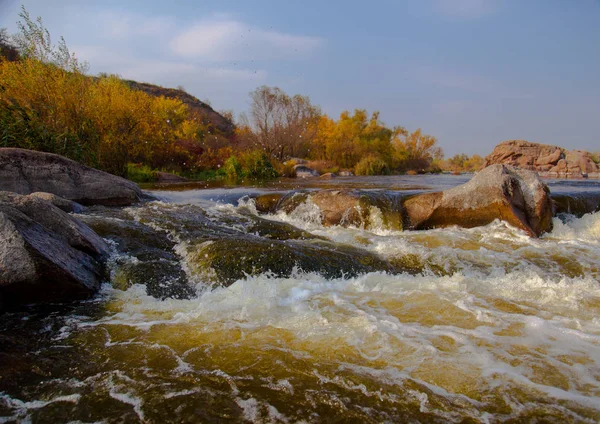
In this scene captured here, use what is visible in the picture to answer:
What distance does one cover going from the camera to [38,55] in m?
11.1

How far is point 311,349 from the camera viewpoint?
267 centimetres

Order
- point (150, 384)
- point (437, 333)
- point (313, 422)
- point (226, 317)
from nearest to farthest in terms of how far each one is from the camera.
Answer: point (313, 422)
point (150, 384)
point (437, 333)
point (226, 317)

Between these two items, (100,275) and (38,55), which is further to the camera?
(38,55)

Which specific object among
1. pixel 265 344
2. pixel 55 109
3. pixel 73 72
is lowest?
pixel 265 344

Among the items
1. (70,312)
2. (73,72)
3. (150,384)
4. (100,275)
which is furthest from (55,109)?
(150,384)

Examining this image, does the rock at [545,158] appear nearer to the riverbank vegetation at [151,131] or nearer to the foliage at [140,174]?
the riverbank vegetation at [151,131]

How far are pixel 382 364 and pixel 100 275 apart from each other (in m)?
3.13

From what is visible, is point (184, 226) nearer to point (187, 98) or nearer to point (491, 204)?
point (491, 204)

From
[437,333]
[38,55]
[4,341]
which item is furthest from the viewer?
[38,55]

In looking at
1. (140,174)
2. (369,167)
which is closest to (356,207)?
(140,174)

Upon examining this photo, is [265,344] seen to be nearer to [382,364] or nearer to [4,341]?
[382,364]

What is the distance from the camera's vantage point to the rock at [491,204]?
723 cm

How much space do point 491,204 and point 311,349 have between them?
236 inches

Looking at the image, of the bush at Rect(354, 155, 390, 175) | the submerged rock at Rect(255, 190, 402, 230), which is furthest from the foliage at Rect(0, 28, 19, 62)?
the submerged rock at Rect(255, 190, 402, 230)
